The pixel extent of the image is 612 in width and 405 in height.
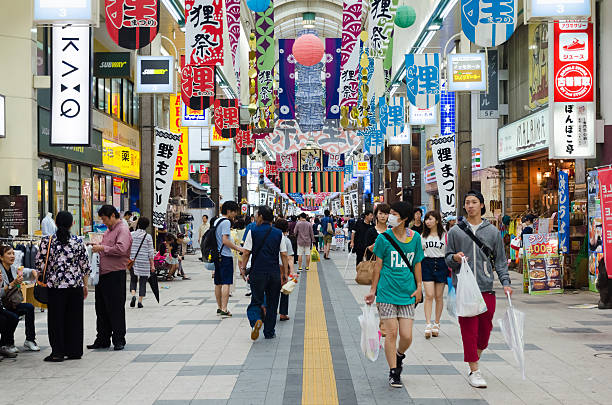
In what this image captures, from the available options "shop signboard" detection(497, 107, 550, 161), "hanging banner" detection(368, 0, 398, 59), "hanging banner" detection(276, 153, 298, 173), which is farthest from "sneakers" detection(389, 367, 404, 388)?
"hanging banner" detection(276, 153, 298, 173)

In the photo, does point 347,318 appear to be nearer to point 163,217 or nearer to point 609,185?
point 609,185

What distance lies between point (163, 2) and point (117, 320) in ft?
43.2

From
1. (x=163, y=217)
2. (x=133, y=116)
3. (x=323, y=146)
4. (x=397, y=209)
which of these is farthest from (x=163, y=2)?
(x=323, y=146)

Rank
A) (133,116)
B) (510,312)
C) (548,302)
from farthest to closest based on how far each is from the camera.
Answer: (133,116) → (548,302) → (510,312)

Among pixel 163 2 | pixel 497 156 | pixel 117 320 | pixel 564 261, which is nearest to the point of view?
pixel 117 320

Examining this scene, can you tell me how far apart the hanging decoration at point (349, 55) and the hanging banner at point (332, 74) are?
5736mm

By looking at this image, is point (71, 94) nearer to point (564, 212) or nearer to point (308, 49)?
point (308, 49)

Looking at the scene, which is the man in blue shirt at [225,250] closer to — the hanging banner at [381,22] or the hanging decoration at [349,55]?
the hanging banner at [381,22]

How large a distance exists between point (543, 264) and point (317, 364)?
774 cm

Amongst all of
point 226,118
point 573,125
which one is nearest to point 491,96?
point 573,125

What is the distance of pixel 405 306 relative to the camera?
6000 millimetres

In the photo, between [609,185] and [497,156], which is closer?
[609,185]

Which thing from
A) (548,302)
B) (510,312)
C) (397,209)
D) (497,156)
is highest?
(497,156)

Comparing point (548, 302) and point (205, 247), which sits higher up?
point (205, 247)
